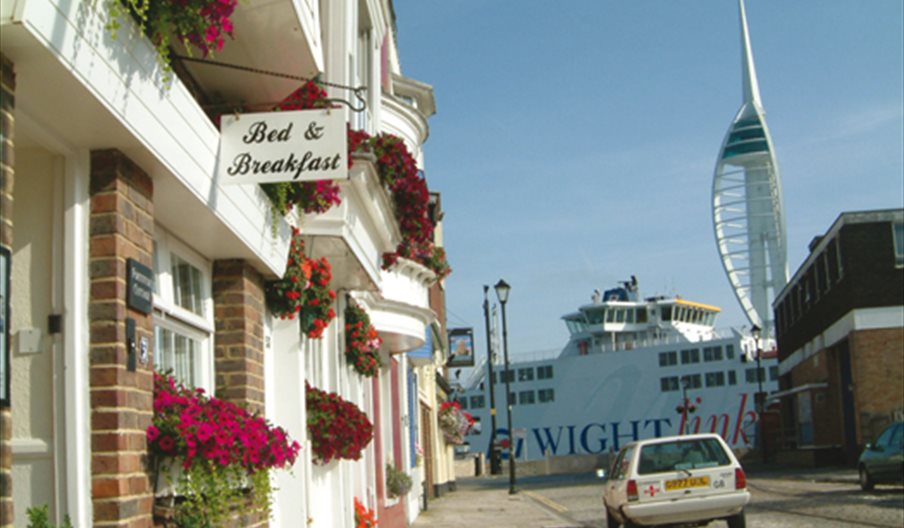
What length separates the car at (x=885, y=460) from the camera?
81.5ft

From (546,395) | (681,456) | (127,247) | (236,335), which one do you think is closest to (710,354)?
(546,395)

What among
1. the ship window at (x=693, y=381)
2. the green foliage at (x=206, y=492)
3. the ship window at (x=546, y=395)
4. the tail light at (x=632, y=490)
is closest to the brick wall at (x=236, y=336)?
the green foliage at (x=206, y=492)

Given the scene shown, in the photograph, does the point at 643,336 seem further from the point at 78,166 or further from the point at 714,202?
the point at 78,166

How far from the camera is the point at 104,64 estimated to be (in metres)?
5.33

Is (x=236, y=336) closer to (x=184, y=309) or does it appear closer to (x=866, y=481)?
(x=184, y=309)

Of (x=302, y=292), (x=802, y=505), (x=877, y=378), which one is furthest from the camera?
(x=877, y=378)

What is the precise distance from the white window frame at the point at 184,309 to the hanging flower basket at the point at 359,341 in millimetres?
5750

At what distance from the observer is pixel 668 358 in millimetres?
85000

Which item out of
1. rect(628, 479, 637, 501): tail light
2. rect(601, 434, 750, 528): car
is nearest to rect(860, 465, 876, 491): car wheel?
rect(601, 434, 750, 528): car

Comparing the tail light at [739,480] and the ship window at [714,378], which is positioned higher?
the ship window at [714,378]

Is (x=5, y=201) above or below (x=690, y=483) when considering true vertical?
above

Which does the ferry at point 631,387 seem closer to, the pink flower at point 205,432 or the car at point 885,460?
the car at point 885,460

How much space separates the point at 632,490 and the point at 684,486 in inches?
29.2

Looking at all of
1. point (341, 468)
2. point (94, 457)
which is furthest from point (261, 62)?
point (341, 468)
